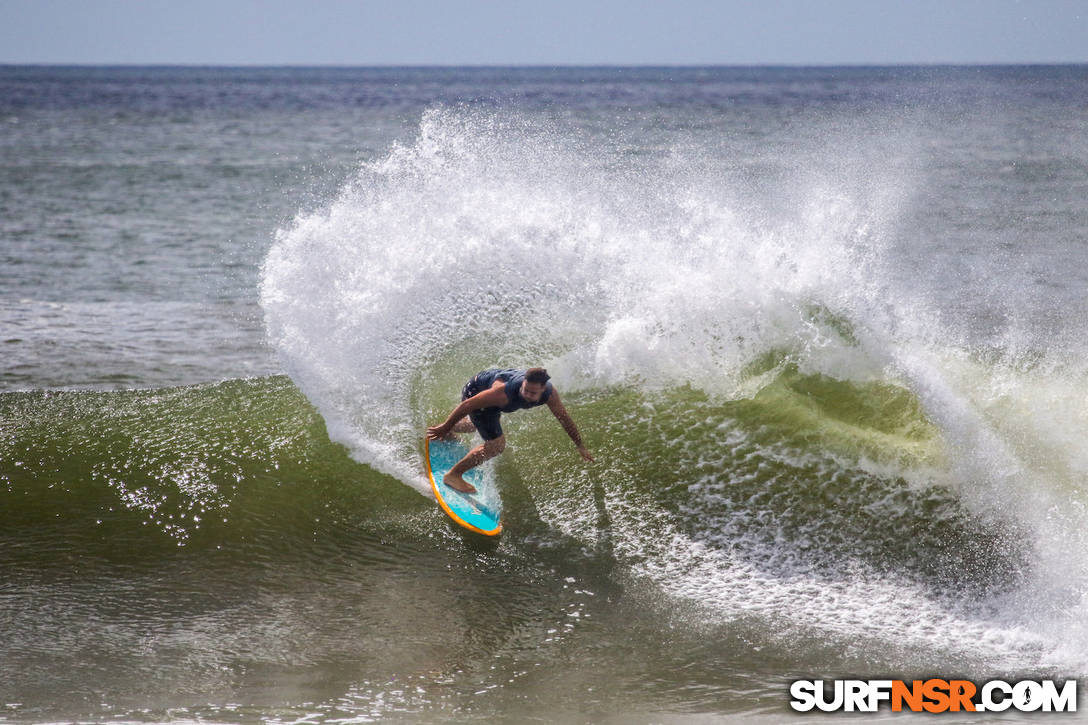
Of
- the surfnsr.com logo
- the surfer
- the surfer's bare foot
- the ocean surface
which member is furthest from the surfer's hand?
the surfnsr.com logo

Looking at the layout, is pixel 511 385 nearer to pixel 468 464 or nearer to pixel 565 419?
pixel 565 419

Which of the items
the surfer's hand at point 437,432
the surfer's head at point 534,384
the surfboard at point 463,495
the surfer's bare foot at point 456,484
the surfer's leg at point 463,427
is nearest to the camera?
the surfer's head at point 534,384

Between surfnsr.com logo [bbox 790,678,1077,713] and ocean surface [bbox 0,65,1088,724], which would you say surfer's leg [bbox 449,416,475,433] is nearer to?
ocean surface [bbox 0,65,1088,724]

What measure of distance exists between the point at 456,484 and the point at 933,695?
372cm

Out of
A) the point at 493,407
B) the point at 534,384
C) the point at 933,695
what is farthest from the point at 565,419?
the point at 933,695

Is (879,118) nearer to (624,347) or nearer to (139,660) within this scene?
(624,347)

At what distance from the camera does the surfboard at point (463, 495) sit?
6.82 meters

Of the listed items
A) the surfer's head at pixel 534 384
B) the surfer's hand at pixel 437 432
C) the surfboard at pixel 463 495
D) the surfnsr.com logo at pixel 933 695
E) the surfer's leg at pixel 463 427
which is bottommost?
the surfnsr.com logo at pixel 933 695

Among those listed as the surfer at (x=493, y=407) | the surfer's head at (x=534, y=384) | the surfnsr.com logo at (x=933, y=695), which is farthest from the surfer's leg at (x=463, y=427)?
the surfnsr.com logo at (x=933, y=695)

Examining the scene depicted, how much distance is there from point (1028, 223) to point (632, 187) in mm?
8103

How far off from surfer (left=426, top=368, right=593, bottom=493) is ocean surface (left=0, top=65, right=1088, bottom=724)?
395 millimetres

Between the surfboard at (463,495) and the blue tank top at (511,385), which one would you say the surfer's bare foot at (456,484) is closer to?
the surfboard at (463,495)

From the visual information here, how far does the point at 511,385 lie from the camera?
22.9ft

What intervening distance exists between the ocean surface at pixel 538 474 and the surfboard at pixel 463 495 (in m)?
0.18
